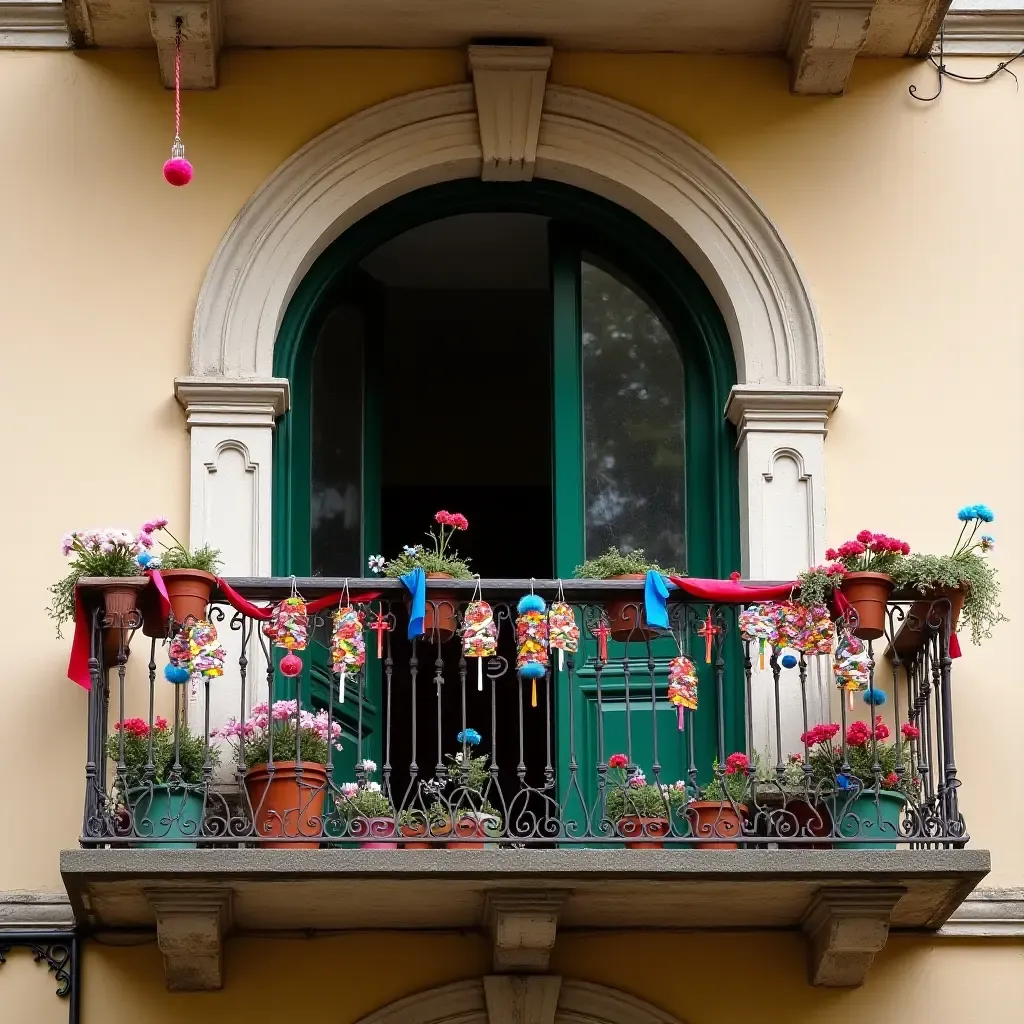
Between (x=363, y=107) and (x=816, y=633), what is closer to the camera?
(x=816, y=633)

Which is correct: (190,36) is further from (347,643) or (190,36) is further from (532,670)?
(532,670)

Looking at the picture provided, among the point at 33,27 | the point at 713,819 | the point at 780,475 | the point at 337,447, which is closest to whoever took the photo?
the point at 713,819

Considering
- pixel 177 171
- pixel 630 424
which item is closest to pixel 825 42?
pixel 630 424

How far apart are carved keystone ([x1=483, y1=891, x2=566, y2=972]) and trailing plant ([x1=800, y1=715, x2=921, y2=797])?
1111 mm

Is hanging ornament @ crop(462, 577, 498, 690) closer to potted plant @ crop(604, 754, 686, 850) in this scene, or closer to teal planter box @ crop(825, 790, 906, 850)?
potted plant @ crop(604, 754, 686, 850)

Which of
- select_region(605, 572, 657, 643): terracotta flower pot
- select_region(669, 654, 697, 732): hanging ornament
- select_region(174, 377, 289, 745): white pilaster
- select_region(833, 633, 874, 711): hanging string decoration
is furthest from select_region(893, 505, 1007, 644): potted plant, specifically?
select_region(174, 377, 289, 745): white pilaster

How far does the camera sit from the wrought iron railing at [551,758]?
28.3 ft

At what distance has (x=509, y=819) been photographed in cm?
879

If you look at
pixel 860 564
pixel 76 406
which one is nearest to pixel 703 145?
pixel 860 564

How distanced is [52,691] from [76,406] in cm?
124

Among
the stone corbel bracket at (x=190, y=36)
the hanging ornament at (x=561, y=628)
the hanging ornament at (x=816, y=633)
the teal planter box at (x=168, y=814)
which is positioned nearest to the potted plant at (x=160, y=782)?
the teal planter box at (x=168, y=814)

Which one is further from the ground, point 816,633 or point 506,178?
point 506,178

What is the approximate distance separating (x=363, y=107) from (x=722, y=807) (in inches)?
141

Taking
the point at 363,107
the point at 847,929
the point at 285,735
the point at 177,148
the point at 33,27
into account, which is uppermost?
the point at 33,27
